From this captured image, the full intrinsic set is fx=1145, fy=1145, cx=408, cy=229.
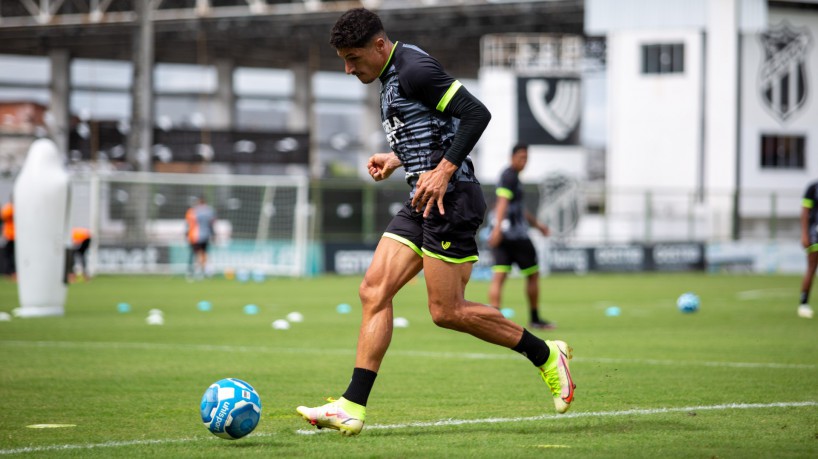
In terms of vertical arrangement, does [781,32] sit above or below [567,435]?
above

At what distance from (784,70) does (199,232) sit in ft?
107

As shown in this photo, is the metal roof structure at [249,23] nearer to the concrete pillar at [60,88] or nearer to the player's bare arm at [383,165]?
the concrete pillar at [60,88]

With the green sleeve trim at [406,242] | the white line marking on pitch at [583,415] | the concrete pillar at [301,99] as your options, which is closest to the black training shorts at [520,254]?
the white line marking on pitch at [583,415]

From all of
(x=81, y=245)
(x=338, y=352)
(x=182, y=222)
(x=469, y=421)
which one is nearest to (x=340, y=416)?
(x=469, y=421)

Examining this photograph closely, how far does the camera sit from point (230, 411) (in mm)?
5934

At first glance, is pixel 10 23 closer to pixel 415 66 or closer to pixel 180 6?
pixel 180 6

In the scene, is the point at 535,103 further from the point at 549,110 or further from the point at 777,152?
the point at 777,152

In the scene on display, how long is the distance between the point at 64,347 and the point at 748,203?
40270 mm

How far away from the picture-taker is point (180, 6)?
179 feet

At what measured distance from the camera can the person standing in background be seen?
97.9ft

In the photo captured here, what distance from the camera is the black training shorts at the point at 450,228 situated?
6336 millimetres

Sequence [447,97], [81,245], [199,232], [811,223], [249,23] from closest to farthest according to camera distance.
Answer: [447,97], [811,223], [81,245], [199,232], [249,23]

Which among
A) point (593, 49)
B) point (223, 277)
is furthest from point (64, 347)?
point (593, 49)

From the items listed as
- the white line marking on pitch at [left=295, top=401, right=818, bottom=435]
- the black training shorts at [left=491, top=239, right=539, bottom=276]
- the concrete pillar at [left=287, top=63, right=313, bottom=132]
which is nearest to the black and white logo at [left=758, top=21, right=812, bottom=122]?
the concrete pillar at [left=287, top=63, right=313, bottom=132]
